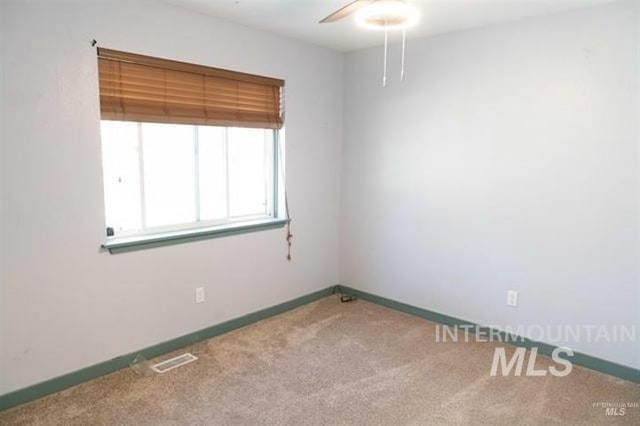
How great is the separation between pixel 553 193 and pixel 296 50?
2.23m

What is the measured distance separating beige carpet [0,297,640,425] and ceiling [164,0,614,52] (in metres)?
2.28

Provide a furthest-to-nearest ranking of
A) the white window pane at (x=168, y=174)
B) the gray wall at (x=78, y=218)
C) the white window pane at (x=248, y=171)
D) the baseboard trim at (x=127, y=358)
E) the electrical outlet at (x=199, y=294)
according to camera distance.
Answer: the white window pane at (x=248, y=171) → the electrical outlet at (x=199, y=294) → the white window pane at (x=168, y=174) → the baseboard trim at (x=127, y=358) → the gray wall at (x=78, y=218)

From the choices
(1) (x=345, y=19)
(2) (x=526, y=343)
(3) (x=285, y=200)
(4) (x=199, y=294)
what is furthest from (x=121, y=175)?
(2) (x=526, y=343)

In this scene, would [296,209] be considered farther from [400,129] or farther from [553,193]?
[553,193]

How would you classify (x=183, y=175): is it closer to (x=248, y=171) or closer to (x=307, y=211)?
(x=248, y=171)

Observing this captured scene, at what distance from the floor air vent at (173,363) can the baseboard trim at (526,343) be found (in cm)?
174

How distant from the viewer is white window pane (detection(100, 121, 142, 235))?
275 cm

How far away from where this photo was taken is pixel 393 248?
3906mm

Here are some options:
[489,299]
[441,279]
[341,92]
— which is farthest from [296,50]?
[489,299]

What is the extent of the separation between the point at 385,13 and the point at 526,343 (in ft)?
7.99

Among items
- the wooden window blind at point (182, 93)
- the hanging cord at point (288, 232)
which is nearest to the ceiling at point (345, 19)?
the wooden window blind at point (182, 93)

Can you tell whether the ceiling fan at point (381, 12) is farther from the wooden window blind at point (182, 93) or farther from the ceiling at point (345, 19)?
the wooden window blind at point (182, 93)

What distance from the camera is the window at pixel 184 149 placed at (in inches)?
108

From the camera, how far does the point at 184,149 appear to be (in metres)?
3.15
